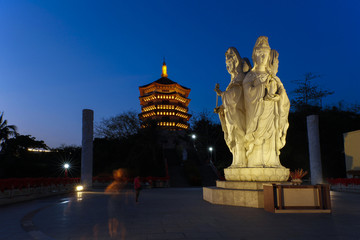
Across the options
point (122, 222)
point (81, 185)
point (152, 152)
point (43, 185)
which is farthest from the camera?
point (152, 152)

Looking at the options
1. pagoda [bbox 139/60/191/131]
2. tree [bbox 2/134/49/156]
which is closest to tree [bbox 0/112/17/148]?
tree [bbox 2/134/49/156]

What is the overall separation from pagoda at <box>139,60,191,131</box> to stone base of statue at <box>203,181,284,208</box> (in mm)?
45782

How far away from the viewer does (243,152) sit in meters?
10.0

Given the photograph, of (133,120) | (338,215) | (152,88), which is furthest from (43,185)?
(152,88)

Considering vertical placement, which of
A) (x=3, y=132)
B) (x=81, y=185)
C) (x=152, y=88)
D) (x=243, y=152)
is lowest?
(x=81, y=185)

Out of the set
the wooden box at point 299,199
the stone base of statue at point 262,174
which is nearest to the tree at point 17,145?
the stone base of statue at point 262,174

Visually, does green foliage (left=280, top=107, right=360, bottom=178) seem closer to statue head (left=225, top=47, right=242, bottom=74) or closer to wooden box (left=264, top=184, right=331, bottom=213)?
statue head (left=225, top=47, right=242, bottom=74)

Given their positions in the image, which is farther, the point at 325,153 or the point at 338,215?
the point at 325,153

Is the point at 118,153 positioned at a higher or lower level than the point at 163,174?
higher

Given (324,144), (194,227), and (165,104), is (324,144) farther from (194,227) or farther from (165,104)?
(165,104)

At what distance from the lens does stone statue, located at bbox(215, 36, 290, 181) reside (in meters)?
9.39

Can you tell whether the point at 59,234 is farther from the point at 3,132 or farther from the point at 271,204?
the point at 3,132

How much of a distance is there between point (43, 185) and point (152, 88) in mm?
45794

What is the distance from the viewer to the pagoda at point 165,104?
57062 mm
